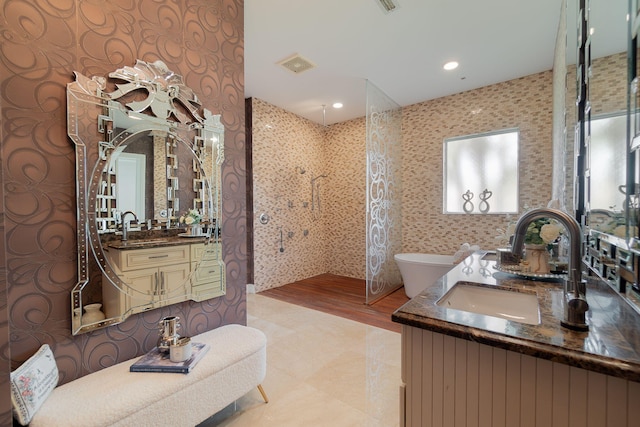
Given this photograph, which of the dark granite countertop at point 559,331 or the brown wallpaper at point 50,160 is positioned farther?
the brown wallpaper at point 50,160

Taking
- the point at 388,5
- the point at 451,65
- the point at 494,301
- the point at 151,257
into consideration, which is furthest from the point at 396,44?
the point at 151,257

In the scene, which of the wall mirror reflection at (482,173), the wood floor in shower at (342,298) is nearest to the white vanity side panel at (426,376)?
the wood floor in shower at (342,298)

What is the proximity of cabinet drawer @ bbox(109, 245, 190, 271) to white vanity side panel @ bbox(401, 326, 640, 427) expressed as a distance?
4.82 ft

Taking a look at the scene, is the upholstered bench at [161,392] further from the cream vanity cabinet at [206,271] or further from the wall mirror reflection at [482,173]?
the wall mirror reflection at [482,173]

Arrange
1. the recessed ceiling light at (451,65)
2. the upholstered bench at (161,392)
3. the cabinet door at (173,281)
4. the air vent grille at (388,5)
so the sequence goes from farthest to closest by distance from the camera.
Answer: the recessed ceiling light at (451,65), the air vent grille at (388,5), the cabinet door at (173,281), the upholstered bench at (161,392)

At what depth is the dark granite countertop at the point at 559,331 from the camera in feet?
2.03

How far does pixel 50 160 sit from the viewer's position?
1241 millimetres

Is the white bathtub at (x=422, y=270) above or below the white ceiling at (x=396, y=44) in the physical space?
below

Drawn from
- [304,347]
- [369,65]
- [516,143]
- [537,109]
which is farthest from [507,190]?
[304,347]

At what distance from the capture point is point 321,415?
5.44ft

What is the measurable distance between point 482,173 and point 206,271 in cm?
391

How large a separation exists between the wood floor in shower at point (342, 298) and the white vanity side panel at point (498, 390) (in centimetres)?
201

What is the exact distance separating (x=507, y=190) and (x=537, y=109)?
3.48 feet

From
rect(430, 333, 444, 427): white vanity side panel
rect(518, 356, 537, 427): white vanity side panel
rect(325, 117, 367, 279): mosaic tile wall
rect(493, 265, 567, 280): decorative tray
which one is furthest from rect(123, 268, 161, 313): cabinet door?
rect(325, 117, 367, 279): mosaic tile wall
